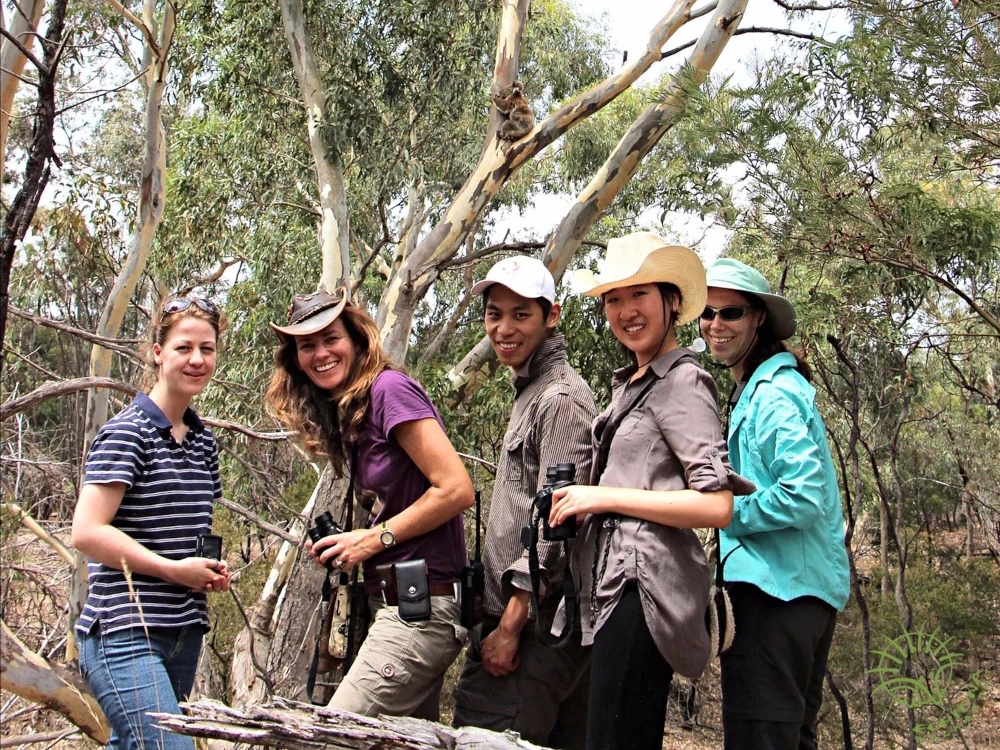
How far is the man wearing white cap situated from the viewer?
2.14 m

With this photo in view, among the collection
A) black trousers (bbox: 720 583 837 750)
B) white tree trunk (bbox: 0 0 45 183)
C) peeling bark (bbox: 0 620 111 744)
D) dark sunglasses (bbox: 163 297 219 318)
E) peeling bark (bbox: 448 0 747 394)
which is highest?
peeling bark (bbox: 448 0 747 394)

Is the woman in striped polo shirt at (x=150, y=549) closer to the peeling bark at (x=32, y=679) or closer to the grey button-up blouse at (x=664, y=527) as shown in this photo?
the grey button-up blouse at (x=664, y=527)

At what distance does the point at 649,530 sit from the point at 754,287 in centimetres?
77

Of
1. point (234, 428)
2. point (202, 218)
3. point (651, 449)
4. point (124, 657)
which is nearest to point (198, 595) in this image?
point (124, 657)

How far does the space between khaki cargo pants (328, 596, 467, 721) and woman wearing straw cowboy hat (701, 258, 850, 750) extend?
0.59 metres

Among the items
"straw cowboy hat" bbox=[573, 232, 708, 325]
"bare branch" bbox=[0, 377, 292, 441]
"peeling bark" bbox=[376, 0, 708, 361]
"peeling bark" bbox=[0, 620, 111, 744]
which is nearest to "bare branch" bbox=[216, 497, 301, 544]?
"bare branch" bbox=[0, 377, 292, 441]

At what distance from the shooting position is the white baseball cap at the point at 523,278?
2271mm

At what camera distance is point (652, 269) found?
205cm

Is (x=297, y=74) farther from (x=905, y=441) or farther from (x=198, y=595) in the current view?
(x=905, y=441)

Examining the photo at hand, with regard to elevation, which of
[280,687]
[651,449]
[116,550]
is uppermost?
[651,449]

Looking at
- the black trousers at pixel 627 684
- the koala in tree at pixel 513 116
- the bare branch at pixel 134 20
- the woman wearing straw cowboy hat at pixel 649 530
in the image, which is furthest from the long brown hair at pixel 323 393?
the koala in tree at pixel 513 116

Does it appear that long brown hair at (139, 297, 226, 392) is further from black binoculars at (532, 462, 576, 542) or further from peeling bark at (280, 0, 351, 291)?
peeling bark at (280, 0, 351, 291)

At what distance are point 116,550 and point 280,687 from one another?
3228 mm

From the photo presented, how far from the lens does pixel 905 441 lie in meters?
12.1
